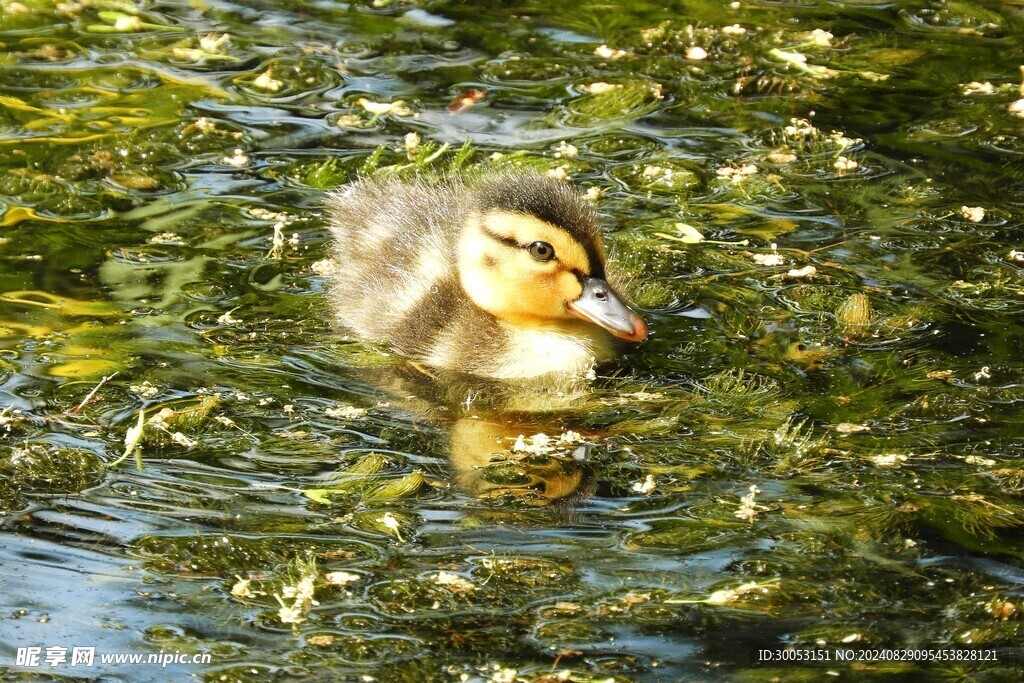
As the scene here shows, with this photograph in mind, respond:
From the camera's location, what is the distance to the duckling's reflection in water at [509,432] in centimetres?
395

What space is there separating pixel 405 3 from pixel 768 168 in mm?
3118

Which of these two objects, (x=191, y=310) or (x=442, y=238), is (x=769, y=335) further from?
(x=191, y=310)

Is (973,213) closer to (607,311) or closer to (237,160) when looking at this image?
(607,311)

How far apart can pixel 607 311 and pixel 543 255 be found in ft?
1.03

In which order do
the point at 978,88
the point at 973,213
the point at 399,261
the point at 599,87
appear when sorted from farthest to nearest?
the point at 599,87
the point at 978,88
the point at 973,213
the point at 399,261

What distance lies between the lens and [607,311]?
15.3ft

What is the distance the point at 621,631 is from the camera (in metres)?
3.28

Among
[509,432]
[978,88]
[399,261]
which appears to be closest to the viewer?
[509,432]

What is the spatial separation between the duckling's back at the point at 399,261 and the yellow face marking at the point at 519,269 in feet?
0.39

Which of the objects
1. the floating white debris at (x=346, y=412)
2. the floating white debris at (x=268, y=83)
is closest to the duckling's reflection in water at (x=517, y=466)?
the floating white debris at (x=346, y=412)

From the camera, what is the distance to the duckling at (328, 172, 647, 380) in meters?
4.70

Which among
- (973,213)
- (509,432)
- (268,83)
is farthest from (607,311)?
(268,83)

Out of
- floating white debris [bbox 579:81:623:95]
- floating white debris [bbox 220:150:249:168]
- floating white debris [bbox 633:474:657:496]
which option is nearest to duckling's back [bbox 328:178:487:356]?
floating white debris [bbox 220:150:249:168]

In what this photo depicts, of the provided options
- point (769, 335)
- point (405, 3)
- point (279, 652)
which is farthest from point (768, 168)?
point (279, 652)
